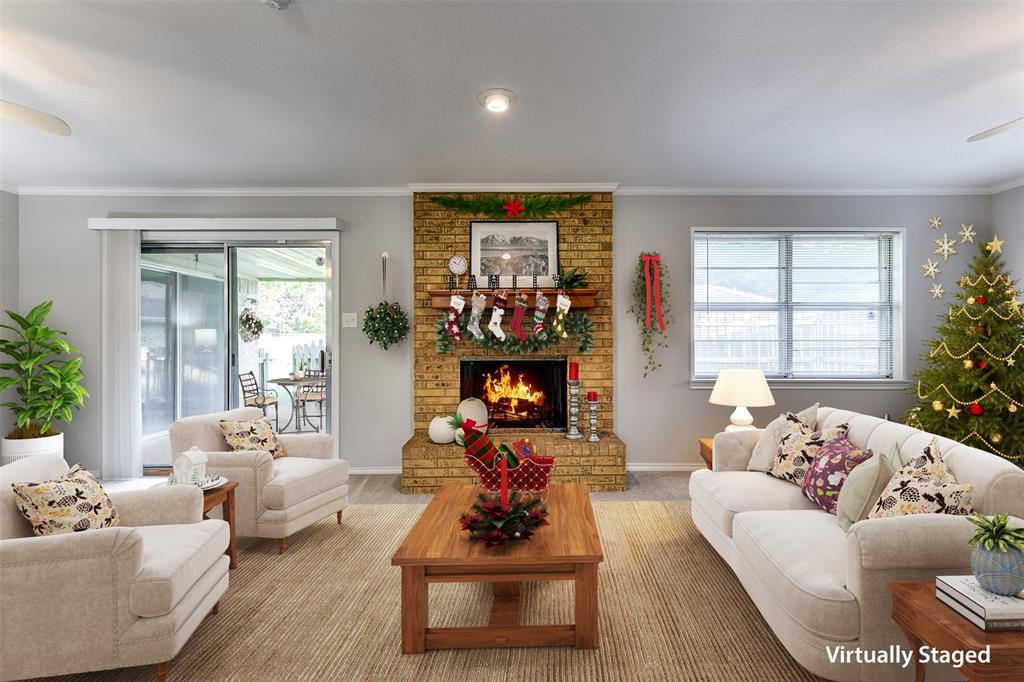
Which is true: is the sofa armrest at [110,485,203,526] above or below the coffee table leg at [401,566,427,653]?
above

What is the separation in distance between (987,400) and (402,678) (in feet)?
14.5

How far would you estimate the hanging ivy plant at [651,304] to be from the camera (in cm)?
471

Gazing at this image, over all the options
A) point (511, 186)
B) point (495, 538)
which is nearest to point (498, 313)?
point (511, 186)

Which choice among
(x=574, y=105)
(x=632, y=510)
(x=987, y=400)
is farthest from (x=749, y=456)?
(x=574, y=105)

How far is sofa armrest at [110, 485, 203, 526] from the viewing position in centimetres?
233

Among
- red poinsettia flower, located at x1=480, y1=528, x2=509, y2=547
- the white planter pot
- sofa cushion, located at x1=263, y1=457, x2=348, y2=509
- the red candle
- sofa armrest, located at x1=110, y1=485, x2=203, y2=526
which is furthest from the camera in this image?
the white planter pot

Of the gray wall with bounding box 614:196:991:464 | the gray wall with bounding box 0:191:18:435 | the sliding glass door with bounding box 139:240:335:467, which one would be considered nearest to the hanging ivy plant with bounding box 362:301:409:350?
the sliding glass door with bounding box 139:240:335:467

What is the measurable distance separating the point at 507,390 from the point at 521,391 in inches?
5.1

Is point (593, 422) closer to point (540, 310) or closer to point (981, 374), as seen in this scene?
point (540, 310)

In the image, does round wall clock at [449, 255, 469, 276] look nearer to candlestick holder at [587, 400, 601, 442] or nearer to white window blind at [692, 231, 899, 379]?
candlestick holder at [587, 400, 601, 442]

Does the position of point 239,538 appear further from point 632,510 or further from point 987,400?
point 987,400

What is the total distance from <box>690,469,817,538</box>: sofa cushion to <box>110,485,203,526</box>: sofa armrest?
254 cm

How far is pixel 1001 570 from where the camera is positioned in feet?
4.95

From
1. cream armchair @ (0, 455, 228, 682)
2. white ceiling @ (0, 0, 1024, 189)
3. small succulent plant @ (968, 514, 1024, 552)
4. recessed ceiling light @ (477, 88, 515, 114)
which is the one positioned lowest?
cream armchair @ (0, 455, 228, 682)
